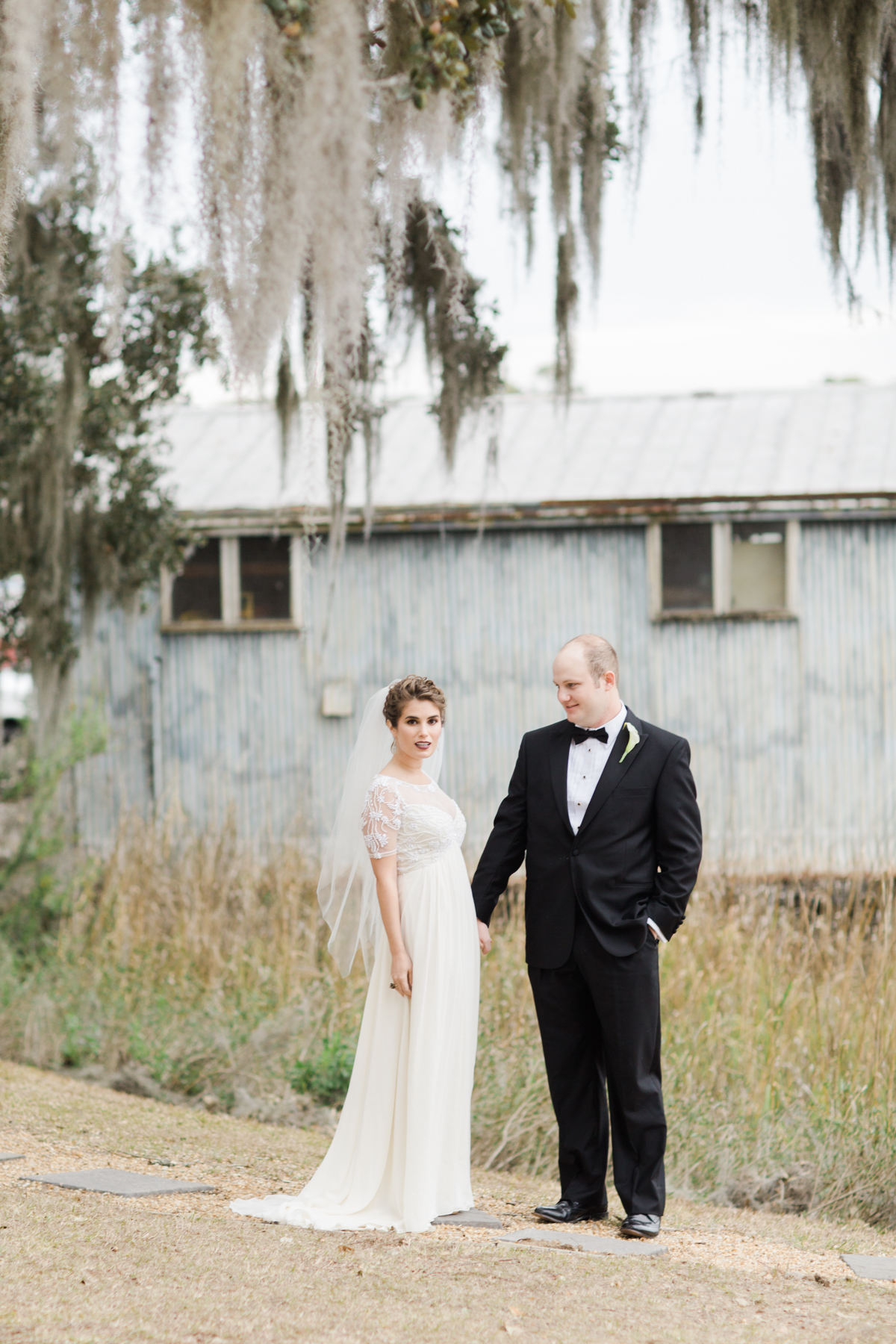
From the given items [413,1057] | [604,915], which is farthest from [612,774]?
[413,1057]

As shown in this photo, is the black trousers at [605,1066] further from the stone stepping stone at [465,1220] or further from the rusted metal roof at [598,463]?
the rusted metal roof at [598,463]

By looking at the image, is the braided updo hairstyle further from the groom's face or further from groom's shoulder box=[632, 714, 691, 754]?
groom's shoulder box=[632, 714, 691, 754]

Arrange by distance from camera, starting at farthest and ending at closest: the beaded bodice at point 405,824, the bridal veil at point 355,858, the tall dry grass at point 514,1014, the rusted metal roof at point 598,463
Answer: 1. the rusted metal roof at point 598,463
2. the tall dry grass at point 514,1014
3. the bridal veil at point 355,858
4. the beaded bodice at point 405,824

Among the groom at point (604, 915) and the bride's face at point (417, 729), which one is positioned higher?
the bride's face at point (417, 729)

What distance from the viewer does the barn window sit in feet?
38.1

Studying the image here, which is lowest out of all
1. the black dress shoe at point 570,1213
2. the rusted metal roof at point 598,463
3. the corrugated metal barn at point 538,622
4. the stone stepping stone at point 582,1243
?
the black dress shoe at point 570,1213

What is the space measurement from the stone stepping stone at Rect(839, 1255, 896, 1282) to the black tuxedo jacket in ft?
3.34

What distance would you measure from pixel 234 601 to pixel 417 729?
7.90 meters

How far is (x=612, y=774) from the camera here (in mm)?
4004

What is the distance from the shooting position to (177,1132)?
500 centimetres

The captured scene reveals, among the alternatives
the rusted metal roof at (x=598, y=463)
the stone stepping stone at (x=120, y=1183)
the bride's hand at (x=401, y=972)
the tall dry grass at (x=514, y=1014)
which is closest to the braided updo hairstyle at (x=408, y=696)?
the bride's hand at (x=401, y=972)

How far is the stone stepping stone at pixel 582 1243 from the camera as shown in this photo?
3.58 m

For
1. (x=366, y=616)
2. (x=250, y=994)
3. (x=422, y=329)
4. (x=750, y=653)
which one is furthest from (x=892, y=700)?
(x=250, y=994)

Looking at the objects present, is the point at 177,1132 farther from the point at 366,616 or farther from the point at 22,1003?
the point at 366,616
